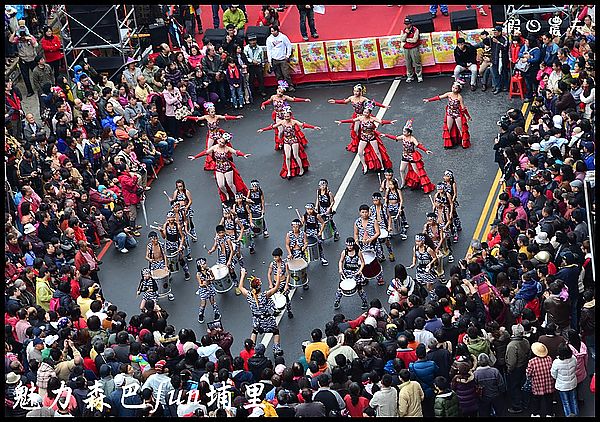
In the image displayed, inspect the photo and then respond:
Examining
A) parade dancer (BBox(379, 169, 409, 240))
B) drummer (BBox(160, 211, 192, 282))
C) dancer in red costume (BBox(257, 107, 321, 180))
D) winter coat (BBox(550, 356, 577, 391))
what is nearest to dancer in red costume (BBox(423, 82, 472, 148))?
dancer in red costume (BBox(257, 107, 321, 180))

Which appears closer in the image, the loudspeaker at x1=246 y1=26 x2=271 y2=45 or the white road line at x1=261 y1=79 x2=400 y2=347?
the white road line at x1=261 y1=79 x2=400 y2=347

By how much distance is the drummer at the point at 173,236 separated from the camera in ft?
94.4

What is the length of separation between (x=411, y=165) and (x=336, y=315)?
759cm

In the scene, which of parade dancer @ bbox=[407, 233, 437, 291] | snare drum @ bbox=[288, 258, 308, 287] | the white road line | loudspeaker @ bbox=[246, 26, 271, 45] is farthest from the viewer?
loudspeaker @ bbox=[246, 26, 271, 45]

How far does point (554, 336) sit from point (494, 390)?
4.43 ft

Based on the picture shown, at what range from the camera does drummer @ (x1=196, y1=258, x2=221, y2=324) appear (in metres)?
26.6

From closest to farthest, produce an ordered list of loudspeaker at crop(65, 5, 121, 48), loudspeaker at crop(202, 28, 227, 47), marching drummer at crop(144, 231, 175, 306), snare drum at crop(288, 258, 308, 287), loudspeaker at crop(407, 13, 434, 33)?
snare drum at crop(288, 258, 308, 287)
marching drummer at crop(144, 231, 175, 306)
loudspeaker at crop(65, 5, 121, 48)
loudspeaker at crop(407, 13, 434, 33)
loudspeaker at crop(202, 28, 227, 47)

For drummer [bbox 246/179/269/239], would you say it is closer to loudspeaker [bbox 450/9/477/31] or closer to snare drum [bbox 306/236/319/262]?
snare drum [bbox 306/236/319/262]

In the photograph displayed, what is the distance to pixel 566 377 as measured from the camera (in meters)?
21.6

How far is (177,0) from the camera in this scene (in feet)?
122

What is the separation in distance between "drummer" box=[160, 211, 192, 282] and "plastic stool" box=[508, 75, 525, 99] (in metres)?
10.9

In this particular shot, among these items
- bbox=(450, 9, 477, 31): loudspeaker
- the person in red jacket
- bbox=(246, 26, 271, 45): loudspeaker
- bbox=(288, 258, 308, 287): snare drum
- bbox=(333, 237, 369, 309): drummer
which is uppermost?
the person in red jacket

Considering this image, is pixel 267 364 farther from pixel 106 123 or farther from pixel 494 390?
pixel 106 123

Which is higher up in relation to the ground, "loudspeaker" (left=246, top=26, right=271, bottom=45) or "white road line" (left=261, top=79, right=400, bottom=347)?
"loudspeaker" (left=246, top=26, right=271, bottom=45)
